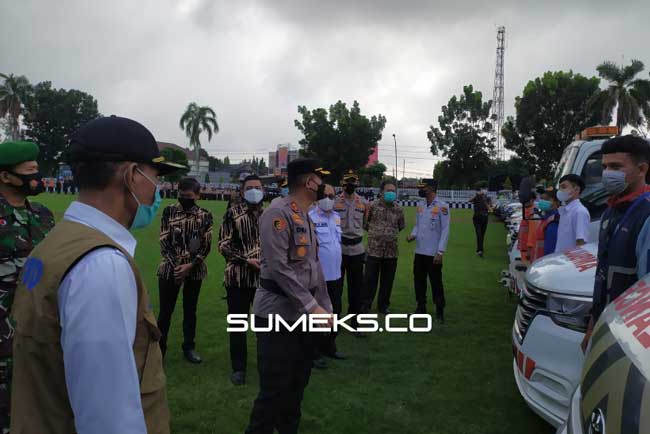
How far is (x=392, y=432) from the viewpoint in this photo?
11.3 feet

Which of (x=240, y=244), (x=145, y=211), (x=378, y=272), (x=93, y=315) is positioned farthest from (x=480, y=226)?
(x=93, y=315)

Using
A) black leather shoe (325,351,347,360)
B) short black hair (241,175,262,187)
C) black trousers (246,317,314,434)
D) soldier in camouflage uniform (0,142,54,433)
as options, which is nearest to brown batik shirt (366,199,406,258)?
black leather shoe (325,351,347,360)

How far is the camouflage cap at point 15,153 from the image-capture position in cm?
278

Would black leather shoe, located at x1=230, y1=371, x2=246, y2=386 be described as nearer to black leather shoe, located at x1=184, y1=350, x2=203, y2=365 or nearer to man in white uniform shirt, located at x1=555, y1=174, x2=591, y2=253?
black leather shoe, located at x1=184, y1=350, x2=203, y2=365

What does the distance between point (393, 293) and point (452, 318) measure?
160cm

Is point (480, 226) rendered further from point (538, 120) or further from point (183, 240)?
point (538, 120)

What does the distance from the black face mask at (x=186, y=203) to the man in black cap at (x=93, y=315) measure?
3.33 m

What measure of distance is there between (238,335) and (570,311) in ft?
8.91

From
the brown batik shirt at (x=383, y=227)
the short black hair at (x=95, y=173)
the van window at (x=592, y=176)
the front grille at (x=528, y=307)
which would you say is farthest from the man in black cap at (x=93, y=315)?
the van window at (x=592, y=176)

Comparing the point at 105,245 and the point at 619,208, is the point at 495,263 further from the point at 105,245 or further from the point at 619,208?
the point at 105,245

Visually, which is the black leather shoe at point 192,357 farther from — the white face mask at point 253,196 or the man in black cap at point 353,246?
the man in black cap at point 353,246

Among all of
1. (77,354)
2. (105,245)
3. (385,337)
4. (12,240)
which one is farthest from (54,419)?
(385,337)

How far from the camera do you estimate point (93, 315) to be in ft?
3.44

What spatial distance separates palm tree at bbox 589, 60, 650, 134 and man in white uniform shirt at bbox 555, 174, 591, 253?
93.9 ft
